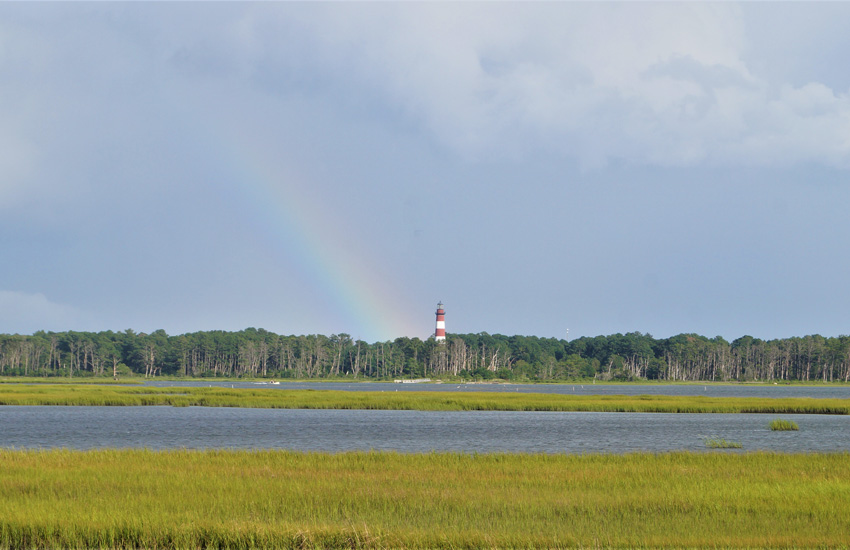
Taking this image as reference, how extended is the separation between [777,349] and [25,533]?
203584 millimetres

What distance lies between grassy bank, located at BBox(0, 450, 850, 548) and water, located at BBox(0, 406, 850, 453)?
8816 millimetres

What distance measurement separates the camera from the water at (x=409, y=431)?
135ft

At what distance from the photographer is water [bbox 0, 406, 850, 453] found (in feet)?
135

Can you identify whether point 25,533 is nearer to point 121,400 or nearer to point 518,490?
point 518,490

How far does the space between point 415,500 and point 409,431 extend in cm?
2822

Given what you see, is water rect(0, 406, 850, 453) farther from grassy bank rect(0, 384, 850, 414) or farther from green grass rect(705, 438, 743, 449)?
grassy bank rect(0, 384, 850, 414)

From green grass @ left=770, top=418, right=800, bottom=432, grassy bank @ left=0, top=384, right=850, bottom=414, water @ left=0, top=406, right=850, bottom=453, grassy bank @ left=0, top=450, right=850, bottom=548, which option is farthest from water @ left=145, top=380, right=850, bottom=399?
grassy bank @ left=0, top=450, right=850, bottom=548

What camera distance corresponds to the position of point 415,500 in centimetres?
2284

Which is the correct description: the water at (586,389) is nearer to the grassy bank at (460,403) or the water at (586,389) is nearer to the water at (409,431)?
the grassy bank at (460,403)

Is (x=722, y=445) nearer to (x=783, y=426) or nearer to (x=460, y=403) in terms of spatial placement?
(x=783, y=426)

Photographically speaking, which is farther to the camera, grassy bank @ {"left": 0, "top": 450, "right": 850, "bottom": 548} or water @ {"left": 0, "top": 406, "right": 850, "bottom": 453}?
water @ {"left": 0, "top": 406, "right": 850, "bottom": 453}

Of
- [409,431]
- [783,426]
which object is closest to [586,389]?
[783,426]

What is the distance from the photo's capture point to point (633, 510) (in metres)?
21.8

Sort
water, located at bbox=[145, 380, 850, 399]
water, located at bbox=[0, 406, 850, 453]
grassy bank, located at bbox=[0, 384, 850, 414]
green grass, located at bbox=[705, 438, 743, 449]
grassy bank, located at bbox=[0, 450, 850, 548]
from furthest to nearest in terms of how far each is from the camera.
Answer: water, located at bbox=[145, 380, 850, 399], grassy bank, located at bbox=[0, 384, 850, 414], water, located at bbox=[0, 406, 850, 453], green grass, located at bbox=[705, 438, 743, 449], grassy bank, located at bbox=[0, 450, 850, 548]
